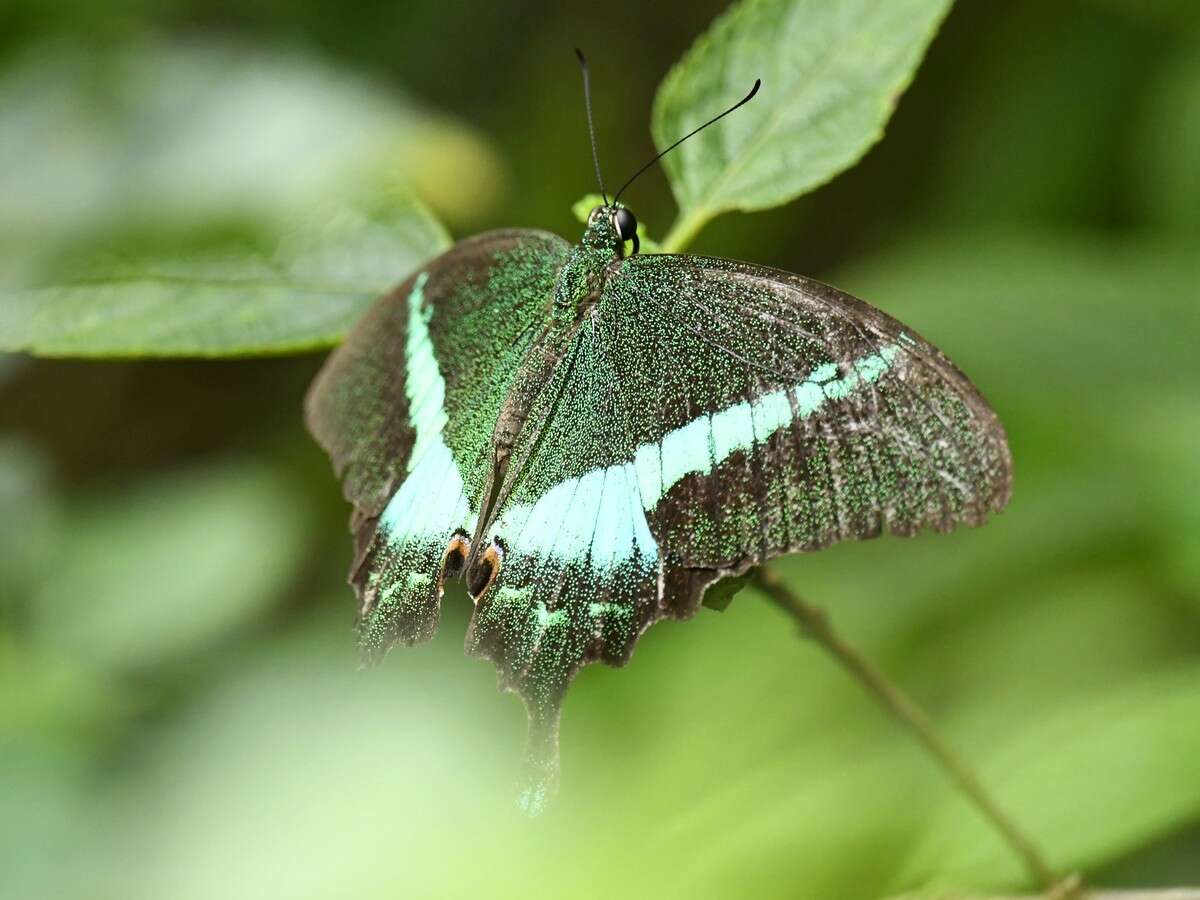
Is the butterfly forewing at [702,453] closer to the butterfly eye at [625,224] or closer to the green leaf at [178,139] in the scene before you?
the butterfly eye at [625,224]

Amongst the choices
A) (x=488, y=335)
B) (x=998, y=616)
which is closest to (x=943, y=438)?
(x=488, y=335)

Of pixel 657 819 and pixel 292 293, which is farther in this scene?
pixel 657 819

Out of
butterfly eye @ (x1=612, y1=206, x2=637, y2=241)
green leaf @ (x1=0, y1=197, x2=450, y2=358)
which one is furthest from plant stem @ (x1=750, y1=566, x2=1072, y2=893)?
green leaf @ (x1=0, y1=197, x2=450, y2=358)

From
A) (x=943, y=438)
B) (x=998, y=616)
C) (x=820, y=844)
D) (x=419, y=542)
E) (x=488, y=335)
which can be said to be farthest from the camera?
(x=998, y=616)

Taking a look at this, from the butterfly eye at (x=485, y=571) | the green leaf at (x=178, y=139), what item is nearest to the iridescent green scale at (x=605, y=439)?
the butterfly eye at (x=485, y=571)

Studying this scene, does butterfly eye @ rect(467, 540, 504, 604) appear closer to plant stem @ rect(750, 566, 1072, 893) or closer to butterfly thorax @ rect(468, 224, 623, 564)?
butterfly thorax @ rect(468, 224, 623, 564)

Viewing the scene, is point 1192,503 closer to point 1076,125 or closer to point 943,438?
point 943,438

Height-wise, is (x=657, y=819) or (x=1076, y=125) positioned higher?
(x=1076, y=125)
